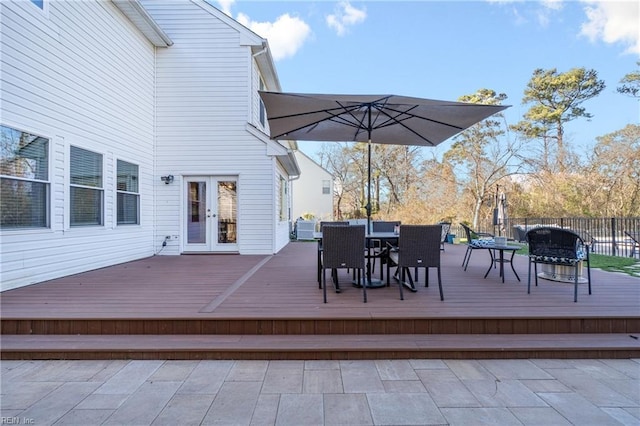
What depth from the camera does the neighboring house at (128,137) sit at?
4184 millimetres

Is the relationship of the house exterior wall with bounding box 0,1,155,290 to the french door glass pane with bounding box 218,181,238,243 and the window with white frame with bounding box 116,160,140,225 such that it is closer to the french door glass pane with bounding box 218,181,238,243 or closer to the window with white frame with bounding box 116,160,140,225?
the window with white frame with bounding box 116,160,140,225

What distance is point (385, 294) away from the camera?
3887 mm

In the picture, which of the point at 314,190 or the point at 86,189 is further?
the point at 314,190

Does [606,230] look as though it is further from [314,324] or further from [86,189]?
[86,189]

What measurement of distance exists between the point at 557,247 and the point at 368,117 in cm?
292

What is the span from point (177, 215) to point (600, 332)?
760cm

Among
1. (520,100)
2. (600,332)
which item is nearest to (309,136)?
(600,332)

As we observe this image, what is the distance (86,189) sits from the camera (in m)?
5.34

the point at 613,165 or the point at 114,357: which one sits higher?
the point at 613,165

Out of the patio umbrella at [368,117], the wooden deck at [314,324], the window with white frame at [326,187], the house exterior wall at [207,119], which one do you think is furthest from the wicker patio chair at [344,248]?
the window with white frame at [326,187]

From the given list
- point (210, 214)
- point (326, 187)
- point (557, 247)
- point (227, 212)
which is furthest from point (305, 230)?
point (326, 187)

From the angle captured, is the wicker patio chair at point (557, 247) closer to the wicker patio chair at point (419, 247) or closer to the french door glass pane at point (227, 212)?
Result: the wicker patio chair at point (419, 247)

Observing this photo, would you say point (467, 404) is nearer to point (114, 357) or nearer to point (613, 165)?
point (114, 357)

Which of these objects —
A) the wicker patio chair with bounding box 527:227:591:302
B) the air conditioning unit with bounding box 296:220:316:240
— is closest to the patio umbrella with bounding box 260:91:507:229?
the wicker patio chair with bounding box 527:227:591:302
